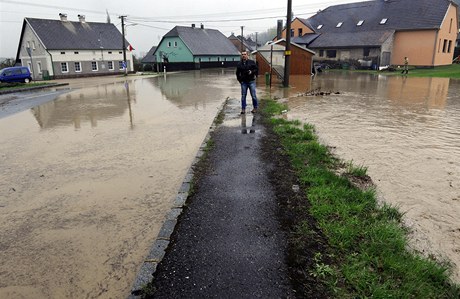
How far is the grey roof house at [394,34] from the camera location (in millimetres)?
38000

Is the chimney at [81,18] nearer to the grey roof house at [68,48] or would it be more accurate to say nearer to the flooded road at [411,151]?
the grey roof house at [68,48]

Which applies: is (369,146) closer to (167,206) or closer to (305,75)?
(167,206)

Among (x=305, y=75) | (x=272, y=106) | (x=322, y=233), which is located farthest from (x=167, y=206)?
(x=305, y=75)

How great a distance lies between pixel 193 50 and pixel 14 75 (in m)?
29.7

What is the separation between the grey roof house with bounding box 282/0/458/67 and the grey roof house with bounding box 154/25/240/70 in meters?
18.1

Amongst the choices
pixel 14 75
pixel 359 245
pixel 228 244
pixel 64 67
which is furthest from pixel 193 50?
pixel 359 245

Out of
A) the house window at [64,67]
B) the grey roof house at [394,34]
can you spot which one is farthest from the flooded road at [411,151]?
the house window at [64,67]

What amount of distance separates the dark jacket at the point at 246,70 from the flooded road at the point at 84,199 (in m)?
2.27

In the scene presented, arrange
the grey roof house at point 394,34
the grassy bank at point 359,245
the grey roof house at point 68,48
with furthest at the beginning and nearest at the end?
the grey roof house at point 68,48
the grey roof house at point 394,34
the grassy bank at point 359,245

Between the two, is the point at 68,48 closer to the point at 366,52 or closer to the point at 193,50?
the point at 193,50

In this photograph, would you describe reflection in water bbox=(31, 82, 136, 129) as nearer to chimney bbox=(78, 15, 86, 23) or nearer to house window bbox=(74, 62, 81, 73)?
house window bbox=(74, 62, 81, 73)

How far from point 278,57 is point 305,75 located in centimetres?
481

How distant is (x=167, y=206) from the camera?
14.7 ft

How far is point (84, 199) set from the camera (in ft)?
15.5
